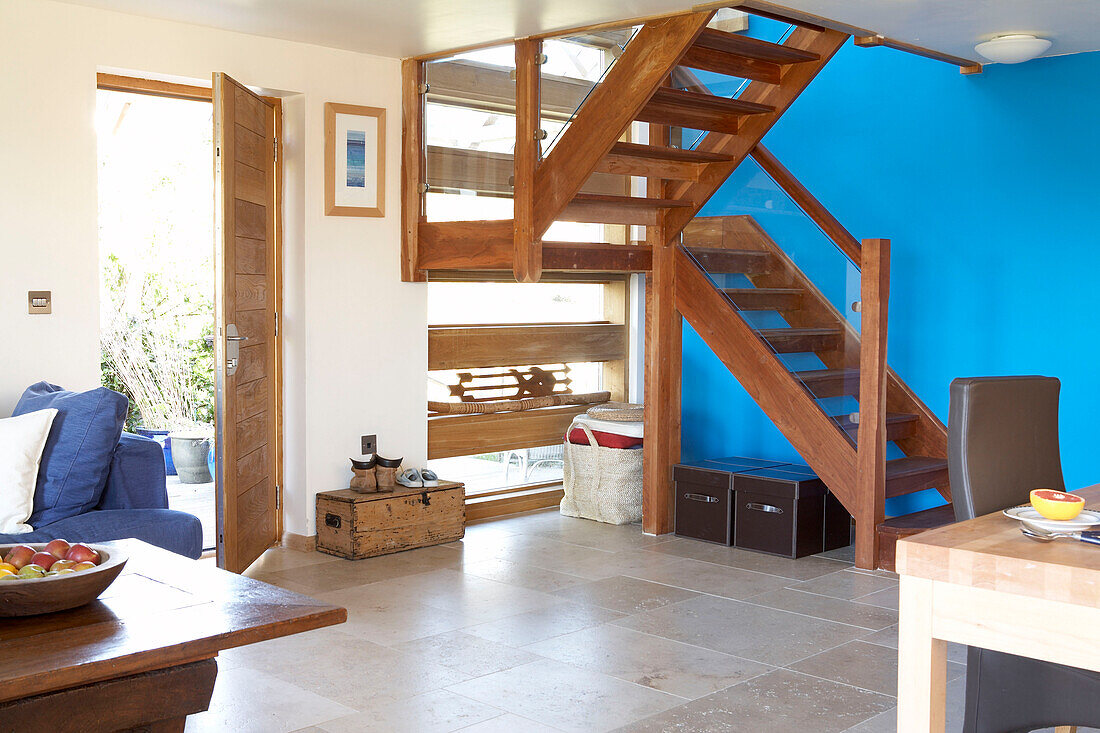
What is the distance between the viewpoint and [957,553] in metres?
1.97

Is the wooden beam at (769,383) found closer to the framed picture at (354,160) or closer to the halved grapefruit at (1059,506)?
the framed picture at (354,160)

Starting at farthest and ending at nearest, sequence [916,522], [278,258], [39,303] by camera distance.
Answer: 1. [278,258]
2. [916,522]
3. [39,303]

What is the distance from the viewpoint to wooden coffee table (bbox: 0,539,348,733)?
1905 millimetres

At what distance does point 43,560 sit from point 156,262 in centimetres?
610

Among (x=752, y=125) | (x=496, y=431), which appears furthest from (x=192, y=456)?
(x=752, y=125)

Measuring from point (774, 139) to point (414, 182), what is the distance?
84.6 inches

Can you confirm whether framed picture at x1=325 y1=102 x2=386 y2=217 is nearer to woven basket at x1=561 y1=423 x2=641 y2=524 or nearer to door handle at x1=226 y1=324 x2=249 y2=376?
door handle at x1=226 y1=324 x2=249 y2=376

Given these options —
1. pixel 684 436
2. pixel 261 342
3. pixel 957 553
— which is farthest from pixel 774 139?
pixel 957 553

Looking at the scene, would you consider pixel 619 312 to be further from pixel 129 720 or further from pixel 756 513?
pixel 129 720

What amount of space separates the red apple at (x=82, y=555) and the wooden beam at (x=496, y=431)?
11.9ft

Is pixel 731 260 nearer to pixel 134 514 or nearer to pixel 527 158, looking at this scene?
pixel 527 158

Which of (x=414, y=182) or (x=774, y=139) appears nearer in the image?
(x=414, y=182)

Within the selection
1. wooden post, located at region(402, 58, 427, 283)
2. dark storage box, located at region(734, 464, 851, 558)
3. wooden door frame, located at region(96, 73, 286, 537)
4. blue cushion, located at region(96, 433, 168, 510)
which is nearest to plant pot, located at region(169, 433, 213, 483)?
wooden door frame, located at region(96, 73, 286, 537)

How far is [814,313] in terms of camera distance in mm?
5160
